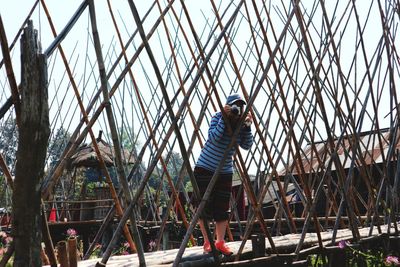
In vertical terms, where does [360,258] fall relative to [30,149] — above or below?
below

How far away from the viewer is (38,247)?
3.18 feet

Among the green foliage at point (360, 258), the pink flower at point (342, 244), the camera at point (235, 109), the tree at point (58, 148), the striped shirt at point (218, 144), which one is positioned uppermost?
the tree at point (58, 148)

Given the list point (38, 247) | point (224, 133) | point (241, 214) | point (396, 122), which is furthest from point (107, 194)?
point (38, 247)

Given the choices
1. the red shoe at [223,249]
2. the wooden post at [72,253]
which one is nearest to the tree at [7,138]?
the red shoe at [223,249]

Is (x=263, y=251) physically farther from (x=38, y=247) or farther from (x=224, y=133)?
(x=38, y=247)

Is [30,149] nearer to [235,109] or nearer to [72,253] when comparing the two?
[72,253]

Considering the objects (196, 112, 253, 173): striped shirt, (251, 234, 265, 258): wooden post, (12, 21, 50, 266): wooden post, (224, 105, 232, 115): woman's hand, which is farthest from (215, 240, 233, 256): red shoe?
(12, 21, 50, 266): wooden post

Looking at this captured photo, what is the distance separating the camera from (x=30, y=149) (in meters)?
0.96

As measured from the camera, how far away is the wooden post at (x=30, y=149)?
37.2 inches

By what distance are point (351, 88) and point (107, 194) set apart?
324 centimetres

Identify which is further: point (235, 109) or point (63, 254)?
point (235, 109)

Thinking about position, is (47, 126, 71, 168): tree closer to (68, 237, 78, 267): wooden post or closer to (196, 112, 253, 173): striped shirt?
(196, 112, 253, 173): striped shirt

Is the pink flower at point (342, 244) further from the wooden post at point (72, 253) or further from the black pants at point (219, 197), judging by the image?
the wooden post at point (72, 253)

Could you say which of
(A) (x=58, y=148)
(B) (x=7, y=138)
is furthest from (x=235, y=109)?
(A) (x=58, y=148)
